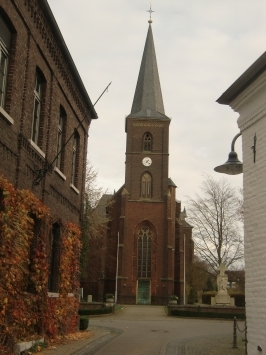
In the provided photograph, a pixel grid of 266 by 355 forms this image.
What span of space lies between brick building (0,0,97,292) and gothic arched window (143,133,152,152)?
3390cm

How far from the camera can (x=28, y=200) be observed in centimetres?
1084

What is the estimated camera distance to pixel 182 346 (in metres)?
14.4

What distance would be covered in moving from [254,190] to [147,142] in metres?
42.8

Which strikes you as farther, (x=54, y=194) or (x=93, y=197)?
(x=93, y=197)

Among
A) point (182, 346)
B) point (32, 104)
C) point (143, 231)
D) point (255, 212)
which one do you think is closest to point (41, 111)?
point (32, 104)

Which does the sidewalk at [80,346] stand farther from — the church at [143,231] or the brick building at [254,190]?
the church at [143,231]

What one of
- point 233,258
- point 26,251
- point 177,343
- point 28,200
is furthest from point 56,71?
point 233,258

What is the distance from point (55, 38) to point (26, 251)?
614 centimetres

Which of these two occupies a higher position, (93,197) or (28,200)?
(93,197)

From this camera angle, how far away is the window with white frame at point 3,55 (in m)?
9.97

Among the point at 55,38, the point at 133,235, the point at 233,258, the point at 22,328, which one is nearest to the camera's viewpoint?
the point at 22,328

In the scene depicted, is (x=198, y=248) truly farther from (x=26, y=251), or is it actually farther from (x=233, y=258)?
(x=26, y=251)

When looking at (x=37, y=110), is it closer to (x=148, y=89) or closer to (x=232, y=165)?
(x=232, y=165)

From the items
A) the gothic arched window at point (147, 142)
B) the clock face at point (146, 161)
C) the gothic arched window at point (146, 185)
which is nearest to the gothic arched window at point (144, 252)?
the gothic arched window at point (146, 185)
